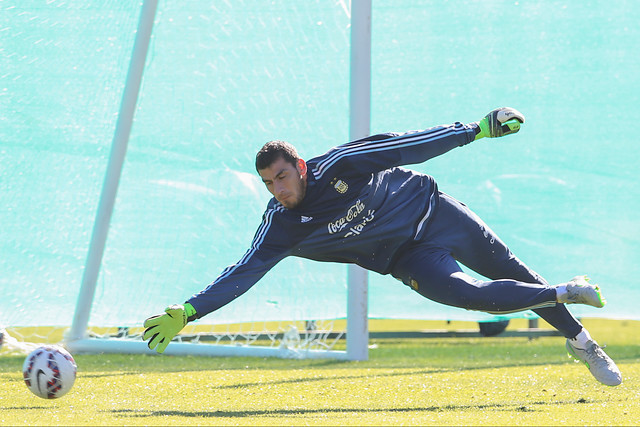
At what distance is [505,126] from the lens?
514cm

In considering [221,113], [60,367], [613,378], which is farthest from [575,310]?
[60,367]

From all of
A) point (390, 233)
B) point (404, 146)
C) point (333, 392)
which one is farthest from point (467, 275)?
point (333, 392)

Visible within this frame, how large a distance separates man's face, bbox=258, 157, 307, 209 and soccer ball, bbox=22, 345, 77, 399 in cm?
150

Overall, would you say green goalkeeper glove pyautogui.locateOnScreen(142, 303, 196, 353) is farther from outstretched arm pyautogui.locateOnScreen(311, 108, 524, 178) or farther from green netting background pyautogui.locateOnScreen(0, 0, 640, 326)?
green netting background pyautogui.locateOnScreen(0, 0, 640, 326)

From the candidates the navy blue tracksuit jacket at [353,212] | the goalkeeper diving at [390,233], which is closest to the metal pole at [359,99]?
the goalkeeper diving at [390,233]

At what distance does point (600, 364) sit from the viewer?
5145mm

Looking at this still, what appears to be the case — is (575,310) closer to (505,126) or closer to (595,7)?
(595,7)

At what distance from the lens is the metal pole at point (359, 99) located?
7.39 meters

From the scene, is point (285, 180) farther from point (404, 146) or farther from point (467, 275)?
point (467, 275)

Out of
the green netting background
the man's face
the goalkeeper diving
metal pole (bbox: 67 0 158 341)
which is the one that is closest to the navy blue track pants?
the goalkeeper diving

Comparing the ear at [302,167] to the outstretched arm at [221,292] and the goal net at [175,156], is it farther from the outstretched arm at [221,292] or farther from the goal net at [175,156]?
the goal net at [175,156]

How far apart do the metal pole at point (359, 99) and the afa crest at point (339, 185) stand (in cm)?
226

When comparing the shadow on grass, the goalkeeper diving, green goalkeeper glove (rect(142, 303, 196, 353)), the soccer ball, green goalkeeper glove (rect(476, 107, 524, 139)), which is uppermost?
green goalkeeper glove (rect(476, 107, 524, 139))

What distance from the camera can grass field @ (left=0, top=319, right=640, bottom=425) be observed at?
13.6ft
